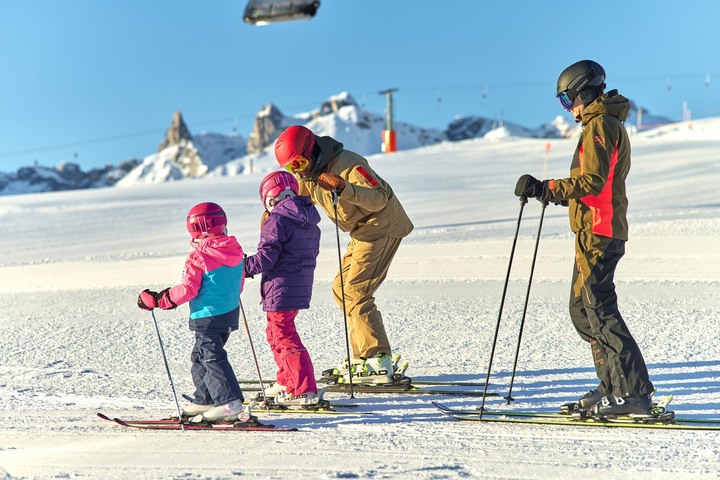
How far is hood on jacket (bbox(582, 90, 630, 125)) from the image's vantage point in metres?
4.45

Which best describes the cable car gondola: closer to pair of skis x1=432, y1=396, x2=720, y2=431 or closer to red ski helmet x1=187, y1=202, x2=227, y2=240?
red ski helmet x1=187, y1=202, x2=227, y2=240

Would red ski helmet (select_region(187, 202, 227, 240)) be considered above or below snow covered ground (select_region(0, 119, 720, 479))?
above

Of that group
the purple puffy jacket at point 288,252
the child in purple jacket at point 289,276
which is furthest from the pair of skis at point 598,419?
the purple puffy jacket at point 288,252

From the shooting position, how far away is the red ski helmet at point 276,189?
16.7ft

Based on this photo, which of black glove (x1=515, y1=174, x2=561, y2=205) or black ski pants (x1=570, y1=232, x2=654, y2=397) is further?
black ski pants (x1=570, y1=232, x2=654, y2=397)

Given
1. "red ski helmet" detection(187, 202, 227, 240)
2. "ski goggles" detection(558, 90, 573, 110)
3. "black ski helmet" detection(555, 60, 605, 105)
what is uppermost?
"black ski helmet" detection(555, 60, 605, 105)

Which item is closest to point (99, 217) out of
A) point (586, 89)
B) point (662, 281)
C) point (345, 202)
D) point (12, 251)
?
point (12, 251)

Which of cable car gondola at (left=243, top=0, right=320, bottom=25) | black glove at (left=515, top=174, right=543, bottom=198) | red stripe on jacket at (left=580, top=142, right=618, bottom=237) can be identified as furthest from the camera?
cable car gondola at (left=243, top=0, right=320, bottom=25)

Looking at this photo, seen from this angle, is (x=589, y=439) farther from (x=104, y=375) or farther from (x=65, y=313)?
(x=65, y=313)

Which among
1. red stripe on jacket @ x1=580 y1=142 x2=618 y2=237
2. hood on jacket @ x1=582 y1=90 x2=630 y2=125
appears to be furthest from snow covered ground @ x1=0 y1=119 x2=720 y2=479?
hood on jacket @ x1=582 y1=90 x2=630 y2=125

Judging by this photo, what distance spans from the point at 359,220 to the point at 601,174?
1699 mm

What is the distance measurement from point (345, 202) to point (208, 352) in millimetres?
1345

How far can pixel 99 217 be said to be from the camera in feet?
65.4

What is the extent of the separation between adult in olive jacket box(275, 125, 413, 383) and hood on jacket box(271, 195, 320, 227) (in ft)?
0.54
